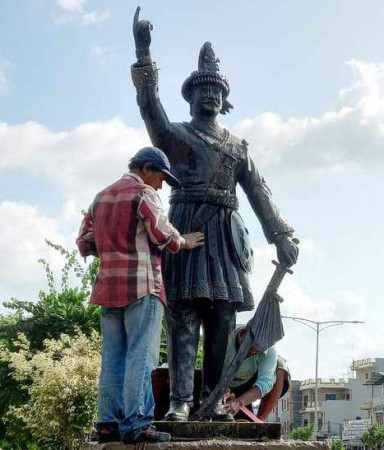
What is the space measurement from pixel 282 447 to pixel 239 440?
11.2 inches

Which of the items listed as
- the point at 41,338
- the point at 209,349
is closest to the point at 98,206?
the point at 209,349

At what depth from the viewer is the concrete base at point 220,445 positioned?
4945mm

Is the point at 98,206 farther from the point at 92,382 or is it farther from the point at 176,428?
the point at 92,382

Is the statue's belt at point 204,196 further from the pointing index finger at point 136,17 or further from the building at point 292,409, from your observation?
the building at point 292,409

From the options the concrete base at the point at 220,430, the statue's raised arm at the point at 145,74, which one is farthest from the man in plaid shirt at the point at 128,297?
the statue's raised arm at the point at 145,74

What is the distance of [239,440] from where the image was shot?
17.8ft

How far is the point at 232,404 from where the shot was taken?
6.50 metres

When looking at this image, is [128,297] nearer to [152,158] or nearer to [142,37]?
[152,158]

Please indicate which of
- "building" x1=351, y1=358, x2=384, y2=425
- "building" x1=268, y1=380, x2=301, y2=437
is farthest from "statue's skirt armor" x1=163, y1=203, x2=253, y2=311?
"building" x1=268, y1=380, x2=301, y2=437

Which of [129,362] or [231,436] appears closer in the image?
[129,362]

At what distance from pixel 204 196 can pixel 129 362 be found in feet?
5.43

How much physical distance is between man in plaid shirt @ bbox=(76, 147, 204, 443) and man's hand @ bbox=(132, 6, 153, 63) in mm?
1104

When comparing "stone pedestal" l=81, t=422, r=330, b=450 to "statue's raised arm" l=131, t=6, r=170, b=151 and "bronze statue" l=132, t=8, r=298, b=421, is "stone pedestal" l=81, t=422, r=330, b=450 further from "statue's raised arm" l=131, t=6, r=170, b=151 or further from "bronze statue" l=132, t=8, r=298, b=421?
"statue's raised arm" l=131, t=6, r=170, b=151

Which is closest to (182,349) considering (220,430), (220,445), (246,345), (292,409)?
(246,345)
